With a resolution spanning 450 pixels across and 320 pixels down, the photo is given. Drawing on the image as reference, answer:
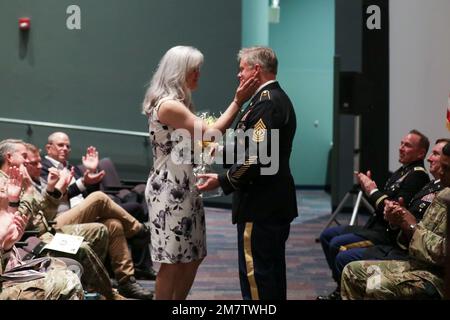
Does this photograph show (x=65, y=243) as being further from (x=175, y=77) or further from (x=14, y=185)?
(x=175, y=77)

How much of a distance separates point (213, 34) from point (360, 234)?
149 inches

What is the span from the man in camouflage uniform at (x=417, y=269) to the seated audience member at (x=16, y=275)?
1395 mm

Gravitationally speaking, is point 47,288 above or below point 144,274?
above

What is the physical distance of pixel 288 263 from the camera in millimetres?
5871

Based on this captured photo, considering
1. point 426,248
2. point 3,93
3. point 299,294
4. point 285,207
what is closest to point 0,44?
point 3,93

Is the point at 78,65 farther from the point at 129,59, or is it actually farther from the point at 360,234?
the point at 360,234

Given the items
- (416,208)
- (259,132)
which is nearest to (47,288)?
(259,132)

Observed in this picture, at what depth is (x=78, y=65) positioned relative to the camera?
289 inches

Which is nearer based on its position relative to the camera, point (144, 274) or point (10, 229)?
point (10, 229)

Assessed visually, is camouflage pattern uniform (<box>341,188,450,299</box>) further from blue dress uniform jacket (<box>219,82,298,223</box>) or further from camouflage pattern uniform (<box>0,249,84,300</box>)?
camouflage pattern uniform (<box>0,249,84,300</box>)

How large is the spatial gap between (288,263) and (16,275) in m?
2.98

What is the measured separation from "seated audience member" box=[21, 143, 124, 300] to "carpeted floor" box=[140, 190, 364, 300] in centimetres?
66

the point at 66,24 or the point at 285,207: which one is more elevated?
the point at 66,24

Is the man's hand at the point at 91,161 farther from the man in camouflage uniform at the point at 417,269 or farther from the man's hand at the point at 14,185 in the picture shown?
the man in camouflage uniform at the point at 417,269
